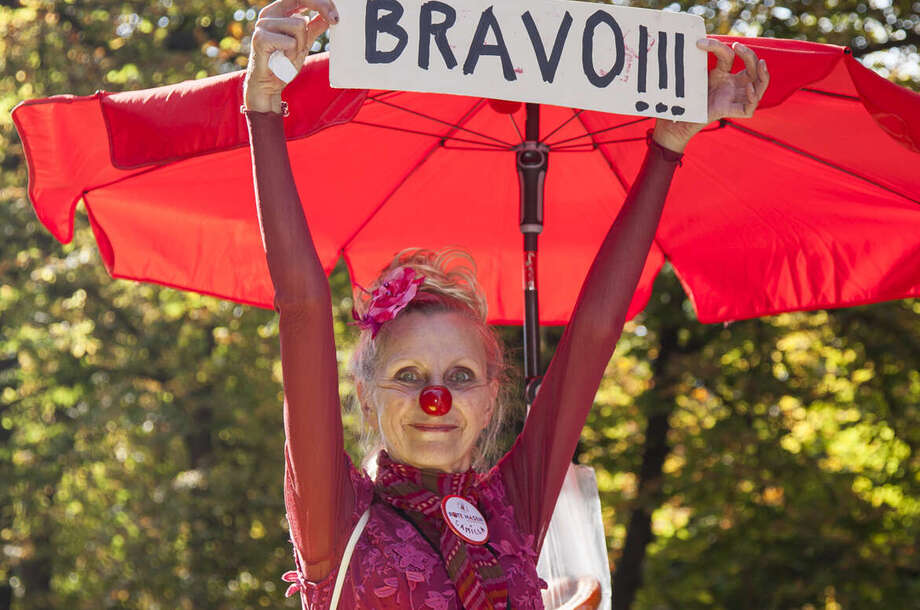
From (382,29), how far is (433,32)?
0.10m

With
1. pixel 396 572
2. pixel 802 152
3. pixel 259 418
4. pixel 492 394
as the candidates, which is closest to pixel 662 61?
pixel 492 394

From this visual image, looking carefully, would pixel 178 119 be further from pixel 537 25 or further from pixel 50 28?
pixel 50 28

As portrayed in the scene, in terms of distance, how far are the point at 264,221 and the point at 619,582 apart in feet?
25.0

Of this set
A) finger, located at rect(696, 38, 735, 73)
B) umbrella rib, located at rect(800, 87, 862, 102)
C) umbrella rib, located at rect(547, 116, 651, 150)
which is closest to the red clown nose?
finger, located at rect(696, 38, 735, 73)

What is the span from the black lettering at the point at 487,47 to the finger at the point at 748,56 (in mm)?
476

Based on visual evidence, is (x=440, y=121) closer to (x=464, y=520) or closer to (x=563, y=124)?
A: (x=563, y=124)

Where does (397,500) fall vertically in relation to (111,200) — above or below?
below

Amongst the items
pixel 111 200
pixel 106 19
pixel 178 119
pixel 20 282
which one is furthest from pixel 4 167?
pixel 178 119

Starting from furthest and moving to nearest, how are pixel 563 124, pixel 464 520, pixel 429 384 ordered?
pixel 563 124, pixel 429 384, pixel 464 520

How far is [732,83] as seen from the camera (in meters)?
2.20

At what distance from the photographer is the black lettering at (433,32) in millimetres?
1987

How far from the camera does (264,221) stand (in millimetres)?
1889

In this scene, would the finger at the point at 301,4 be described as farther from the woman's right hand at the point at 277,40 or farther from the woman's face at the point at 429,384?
the woman's face at the point at 429,384

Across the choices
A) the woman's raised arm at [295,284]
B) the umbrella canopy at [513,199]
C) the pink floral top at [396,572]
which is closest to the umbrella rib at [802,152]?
the umbrella canopy at [513,199]
